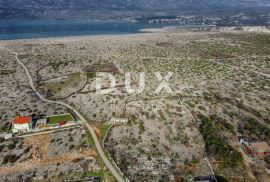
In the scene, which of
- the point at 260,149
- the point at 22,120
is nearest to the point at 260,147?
the point at 260,149

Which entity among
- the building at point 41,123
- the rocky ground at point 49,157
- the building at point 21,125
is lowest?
the rocky ground at point 49,157

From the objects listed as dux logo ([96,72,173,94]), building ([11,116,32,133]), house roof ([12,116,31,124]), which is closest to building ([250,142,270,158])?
dux logo ([96,72,173,94])

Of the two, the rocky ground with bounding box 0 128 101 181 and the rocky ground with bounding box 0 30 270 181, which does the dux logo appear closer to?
the rocky ground with bounding box 0 30 270 181

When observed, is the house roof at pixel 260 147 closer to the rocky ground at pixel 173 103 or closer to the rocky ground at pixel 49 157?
the rocky ground at pixel 173 103

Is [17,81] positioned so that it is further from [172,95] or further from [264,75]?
[264,75]

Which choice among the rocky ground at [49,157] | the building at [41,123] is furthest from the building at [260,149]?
the building at [41,123]

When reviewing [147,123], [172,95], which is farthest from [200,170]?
[172,95]

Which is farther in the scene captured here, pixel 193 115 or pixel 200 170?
pixel 193 115
